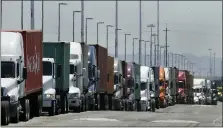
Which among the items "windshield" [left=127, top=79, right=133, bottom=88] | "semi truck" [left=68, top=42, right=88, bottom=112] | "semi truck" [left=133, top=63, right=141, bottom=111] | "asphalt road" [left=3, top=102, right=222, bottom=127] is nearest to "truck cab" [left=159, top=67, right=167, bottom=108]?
"semi truck" [left=133, top=63, right=141, bottom=111]

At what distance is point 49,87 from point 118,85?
72.9 ft

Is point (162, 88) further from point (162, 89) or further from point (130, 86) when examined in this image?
point (130, 86)

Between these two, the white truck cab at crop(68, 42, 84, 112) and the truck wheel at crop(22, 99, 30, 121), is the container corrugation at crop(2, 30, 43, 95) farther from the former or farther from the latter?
the white truck cab at crop(68, 42, 84, 112)

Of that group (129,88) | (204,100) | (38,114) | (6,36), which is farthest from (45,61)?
(204,100)

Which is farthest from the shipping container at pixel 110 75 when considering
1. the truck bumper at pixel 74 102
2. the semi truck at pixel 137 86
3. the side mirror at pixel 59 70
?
the side mirror at pixel 59 70

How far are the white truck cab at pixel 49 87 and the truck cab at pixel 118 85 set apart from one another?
807 inches

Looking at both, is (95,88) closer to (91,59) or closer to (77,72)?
(91,59)

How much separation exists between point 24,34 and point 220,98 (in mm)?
168263

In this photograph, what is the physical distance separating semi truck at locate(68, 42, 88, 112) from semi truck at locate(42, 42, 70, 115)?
3.20 ft

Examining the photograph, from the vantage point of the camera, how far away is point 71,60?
38.3 m

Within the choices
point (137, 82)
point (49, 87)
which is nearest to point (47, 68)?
point (49, 87)

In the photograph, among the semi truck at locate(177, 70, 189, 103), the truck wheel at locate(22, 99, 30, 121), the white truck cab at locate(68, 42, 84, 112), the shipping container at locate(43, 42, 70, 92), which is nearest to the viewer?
the truck wheel at locate(22, 99, 30, 121)

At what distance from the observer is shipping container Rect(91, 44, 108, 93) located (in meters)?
45.5

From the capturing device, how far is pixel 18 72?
983 inches
